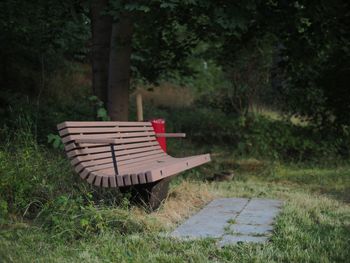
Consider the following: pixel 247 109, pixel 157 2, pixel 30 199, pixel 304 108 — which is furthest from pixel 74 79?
pixel 30 199

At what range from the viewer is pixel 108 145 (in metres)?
5.83

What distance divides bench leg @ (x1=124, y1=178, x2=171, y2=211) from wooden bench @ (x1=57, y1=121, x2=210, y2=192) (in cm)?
19

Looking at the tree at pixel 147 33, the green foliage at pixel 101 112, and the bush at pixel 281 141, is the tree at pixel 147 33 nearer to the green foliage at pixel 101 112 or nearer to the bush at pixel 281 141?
the green foliage at pixel 101 112

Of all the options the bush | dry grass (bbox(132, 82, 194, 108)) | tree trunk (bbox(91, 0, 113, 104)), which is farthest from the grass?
dry grass (bbox(132, 82, 194, 108))

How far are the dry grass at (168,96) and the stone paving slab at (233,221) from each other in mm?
9920

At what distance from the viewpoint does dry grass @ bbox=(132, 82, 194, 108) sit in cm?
1694

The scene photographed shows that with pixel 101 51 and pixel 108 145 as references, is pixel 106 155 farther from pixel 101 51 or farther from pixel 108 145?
pixel 101 51

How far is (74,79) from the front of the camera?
50.8ft

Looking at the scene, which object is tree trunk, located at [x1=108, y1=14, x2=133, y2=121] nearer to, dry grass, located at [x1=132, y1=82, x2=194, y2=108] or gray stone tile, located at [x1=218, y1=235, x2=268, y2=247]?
gray stone tile, located at [x1=218, y1=235, x2=268, y2=247]

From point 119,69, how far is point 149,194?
12.7 ft

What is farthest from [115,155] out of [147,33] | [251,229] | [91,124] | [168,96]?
[168,96]

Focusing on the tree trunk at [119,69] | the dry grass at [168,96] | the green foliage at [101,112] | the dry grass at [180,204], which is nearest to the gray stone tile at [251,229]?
the dry grass at [180,204]

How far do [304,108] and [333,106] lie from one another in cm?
74

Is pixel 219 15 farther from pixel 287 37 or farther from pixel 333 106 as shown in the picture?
pixel 333 106
